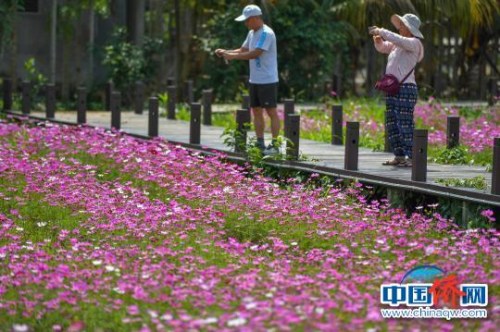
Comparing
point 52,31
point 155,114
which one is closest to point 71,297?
point 155,114

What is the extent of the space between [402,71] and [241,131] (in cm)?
283

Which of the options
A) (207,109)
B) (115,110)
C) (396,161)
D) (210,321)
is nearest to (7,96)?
(207,109)

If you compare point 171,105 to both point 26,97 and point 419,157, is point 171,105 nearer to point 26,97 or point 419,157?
point 26,97

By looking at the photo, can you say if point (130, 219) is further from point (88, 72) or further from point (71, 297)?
point (88, 72)

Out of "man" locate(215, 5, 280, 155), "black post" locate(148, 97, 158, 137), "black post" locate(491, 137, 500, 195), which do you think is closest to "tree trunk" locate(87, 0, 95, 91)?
"black post" locate(148, 97, 158, 137)

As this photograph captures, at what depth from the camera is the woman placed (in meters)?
13.7

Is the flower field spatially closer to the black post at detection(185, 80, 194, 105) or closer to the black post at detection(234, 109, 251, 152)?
the black post at detection(234, 109, 251, 152)

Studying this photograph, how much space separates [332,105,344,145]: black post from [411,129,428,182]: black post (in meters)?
5.73

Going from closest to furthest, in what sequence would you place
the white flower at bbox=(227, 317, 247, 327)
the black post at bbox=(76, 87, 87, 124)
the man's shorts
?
1. the white flower at bbox=(227, 317, 247, 327)
2. the man's shorts
3. the black post at bbox=(76, 87, 87, 124)

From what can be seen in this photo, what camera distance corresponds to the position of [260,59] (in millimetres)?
15148

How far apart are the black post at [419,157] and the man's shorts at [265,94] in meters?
2.94

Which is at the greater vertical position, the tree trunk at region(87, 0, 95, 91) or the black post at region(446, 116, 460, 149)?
the tree trunk at region(87, 0, 95, 91)

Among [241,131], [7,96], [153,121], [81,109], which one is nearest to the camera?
[241,131]

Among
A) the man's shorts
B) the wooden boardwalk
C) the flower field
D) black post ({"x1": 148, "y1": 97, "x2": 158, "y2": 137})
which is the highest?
the man's shorts
